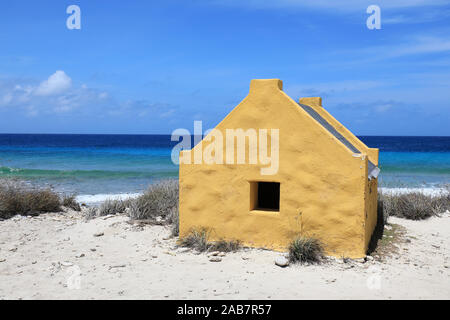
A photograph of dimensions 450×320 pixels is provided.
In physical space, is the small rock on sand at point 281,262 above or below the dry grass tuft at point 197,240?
below

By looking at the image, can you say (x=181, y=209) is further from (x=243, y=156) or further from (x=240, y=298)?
(x=240, y=298)

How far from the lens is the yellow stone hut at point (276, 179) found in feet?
21.5

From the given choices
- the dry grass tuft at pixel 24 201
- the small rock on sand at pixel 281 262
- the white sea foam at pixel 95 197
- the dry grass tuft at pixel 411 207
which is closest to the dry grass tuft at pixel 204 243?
the small rock on sand at pixel 281 262

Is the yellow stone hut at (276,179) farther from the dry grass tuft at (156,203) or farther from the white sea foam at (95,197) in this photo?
the white sea foam at (95,197)

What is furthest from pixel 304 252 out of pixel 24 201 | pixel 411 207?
pixel 24 201

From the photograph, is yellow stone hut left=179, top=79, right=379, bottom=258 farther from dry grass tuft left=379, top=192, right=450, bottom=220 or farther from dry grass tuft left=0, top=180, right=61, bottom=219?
dry grass tuft left=0, top=180, right=61, bottom=219

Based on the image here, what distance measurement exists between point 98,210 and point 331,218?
22.7 ft

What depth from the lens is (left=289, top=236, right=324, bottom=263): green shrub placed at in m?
6.45

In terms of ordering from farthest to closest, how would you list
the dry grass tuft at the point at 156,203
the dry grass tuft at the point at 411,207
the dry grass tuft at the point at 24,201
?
the dry grass tuft at the point at 411,207 → the dry grass tuft at the point at 24,201 → the dry grass tuft at the point at 156,203

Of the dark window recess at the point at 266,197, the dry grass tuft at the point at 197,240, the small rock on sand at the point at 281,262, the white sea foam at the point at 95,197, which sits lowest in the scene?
the white sea foam at the point at 95,197

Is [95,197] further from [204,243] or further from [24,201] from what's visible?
[204,243]

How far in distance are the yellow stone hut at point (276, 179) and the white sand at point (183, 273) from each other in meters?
0.51

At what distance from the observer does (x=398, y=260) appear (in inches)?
273

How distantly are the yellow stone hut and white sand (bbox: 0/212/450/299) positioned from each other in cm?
51
